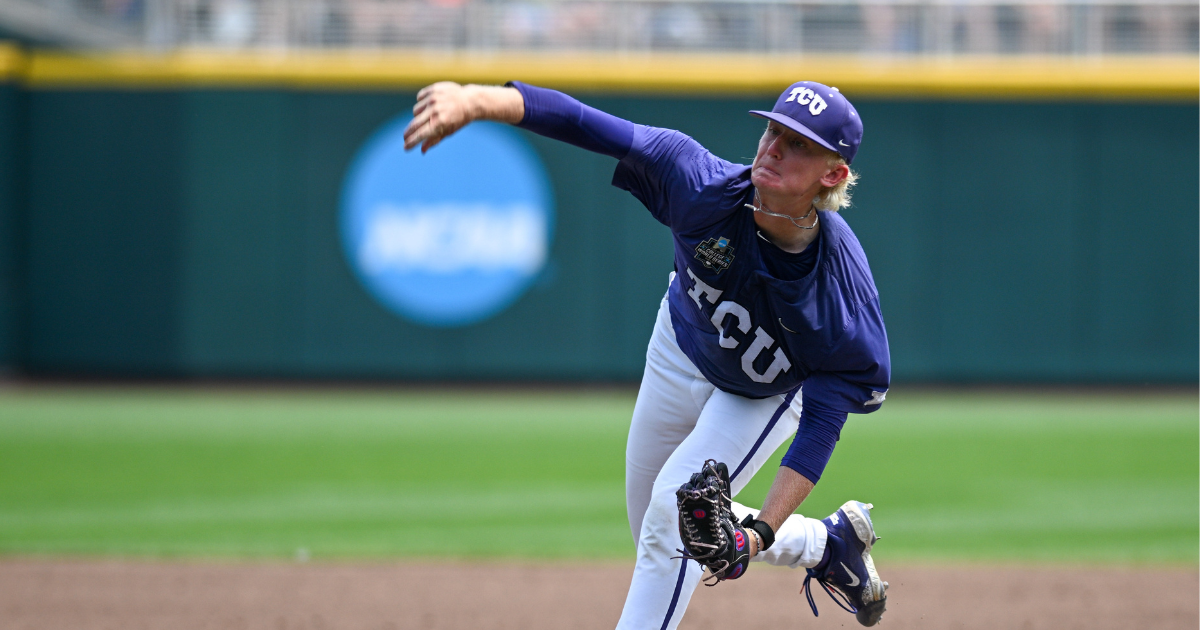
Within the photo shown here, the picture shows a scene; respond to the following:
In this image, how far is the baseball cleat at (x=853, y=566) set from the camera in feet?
14.4

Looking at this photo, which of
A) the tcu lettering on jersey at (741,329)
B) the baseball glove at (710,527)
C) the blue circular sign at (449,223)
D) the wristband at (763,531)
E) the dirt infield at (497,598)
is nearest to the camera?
the baseball glove at (710,527)

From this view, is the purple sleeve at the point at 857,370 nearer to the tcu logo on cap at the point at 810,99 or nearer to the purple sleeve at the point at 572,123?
the tcu logo on cap at the point at 810,99

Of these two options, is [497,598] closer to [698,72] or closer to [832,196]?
[832,196]

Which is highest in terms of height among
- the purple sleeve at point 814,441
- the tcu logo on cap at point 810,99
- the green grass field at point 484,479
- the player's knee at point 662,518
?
the tcu logo on cap at point 810,99

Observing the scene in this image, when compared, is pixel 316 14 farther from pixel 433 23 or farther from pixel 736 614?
pixel 736 614

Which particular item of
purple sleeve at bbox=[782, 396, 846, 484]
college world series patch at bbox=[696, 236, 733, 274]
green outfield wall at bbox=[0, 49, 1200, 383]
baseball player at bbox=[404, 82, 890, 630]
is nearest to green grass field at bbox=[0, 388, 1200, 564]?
green outfield wall at bbox=[0, 49, 1200, 383]

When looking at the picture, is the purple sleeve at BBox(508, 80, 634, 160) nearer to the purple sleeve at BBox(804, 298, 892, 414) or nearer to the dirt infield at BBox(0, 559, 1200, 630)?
the purple sleeve at BBox(804, 298, 892, 414)

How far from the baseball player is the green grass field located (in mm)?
2864

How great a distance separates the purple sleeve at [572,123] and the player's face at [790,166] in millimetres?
413

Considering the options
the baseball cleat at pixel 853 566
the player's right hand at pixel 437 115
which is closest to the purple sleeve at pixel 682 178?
the player's right hand at pixel 437 115

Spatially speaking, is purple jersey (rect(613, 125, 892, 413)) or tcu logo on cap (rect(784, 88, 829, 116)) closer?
tcu logo on cap (rect(784, 88, 829, 116))

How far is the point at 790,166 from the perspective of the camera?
11.7 ft

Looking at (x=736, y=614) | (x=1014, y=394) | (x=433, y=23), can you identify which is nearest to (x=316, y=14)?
(x=433, y=23)

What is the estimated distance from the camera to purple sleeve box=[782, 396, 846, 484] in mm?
3682
